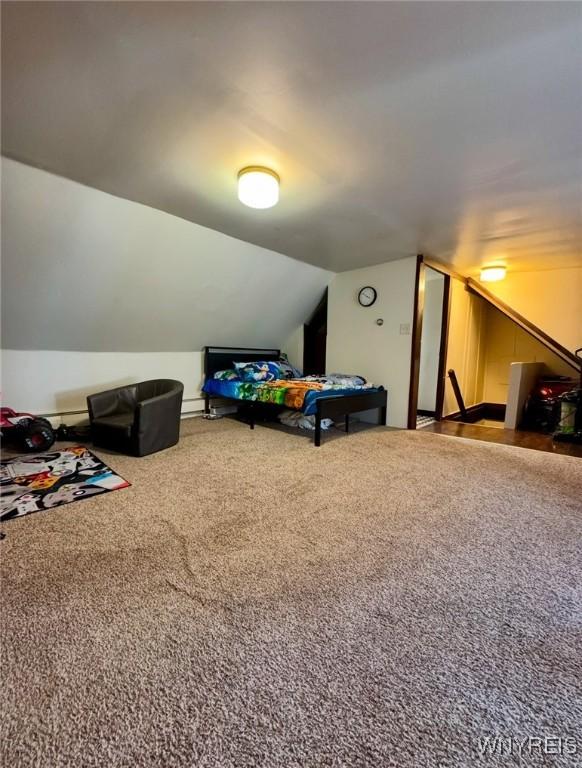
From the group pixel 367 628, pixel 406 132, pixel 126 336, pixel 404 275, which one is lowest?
pixel 367 628

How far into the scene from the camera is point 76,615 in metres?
1.26

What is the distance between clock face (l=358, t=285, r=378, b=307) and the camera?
462 cm

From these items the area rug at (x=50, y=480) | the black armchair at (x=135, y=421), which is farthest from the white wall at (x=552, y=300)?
the area rug at (x=50, y=480)

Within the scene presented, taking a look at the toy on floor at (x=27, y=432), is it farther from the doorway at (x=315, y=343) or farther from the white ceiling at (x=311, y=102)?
the doorway at (x=315, y=343)

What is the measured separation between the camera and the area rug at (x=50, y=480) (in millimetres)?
2121

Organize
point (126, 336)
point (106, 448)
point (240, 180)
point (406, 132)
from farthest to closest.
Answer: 1. point (126, 336)
2. point (106, 448)
3. point (240, 180)
4. point (406, 132)

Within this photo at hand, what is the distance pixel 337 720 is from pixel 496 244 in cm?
431

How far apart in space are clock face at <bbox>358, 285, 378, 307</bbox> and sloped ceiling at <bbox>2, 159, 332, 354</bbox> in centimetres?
64

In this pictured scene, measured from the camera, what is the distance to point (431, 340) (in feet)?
17.3

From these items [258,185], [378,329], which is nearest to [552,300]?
[378,329]

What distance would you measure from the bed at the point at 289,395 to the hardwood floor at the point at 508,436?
0.89 metres

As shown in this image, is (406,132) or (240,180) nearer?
(406,132)

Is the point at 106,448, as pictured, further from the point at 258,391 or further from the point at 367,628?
the point at 367,628

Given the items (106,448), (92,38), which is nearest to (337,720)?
(92,38)
